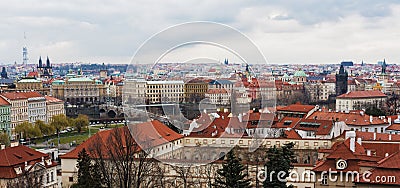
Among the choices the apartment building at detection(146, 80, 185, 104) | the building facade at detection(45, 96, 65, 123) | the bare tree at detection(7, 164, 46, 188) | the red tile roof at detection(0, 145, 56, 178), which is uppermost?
the apartment building at detection(146, 80, 185, 104)

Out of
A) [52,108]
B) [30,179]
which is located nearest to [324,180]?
[30,179]

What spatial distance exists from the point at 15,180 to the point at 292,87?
216 feet

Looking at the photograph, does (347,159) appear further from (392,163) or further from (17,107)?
(17,107)

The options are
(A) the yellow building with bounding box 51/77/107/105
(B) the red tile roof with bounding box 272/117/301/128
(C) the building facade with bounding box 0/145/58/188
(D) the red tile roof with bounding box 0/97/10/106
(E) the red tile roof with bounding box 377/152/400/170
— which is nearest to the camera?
(E) the red tile roof with bounding box 377/152/400/170

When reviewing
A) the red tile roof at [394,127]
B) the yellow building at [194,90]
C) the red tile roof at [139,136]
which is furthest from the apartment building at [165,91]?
the red tile roof at [394,127]

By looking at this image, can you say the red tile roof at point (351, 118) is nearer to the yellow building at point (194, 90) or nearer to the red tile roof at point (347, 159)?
the yellow building at point (194, 90)

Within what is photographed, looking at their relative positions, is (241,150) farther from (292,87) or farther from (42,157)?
(292,87)

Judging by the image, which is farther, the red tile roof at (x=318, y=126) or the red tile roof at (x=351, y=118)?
the red tile roof at (x=351, y=118)

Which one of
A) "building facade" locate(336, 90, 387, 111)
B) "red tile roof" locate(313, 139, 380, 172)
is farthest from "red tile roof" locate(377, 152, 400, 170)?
"building facade" locate(336, 90, 387, 111)

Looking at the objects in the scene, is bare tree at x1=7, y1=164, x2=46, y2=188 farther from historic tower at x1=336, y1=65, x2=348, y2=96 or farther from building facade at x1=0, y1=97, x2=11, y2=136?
historic tower at x1=336, y1=65, x2=348, y2=96

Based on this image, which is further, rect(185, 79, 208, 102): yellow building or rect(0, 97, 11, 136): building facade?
rect(0, 97, 11, 136): building facade

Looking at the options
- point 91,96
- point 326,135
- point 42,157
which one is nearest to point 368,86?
point 91,96

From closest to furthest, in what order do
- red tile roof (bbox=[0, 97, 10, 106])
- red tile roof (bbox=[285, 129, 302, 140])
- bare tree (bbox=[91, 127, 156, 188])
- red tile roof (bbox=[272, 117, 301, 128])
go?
bare tree (bbox=[91, 127, 156, 188]) → red tile roof (bbox=[285, 129, 302, 140]) → red tile roof (bbox=[272, 117, 301, 128]) → red tile roof (bbox=[0, 97, 10, 106])

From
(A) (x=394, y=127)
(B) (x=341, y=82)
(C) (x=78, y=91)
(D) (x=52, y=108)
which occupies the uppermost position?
(B) (x=341, y=82)
